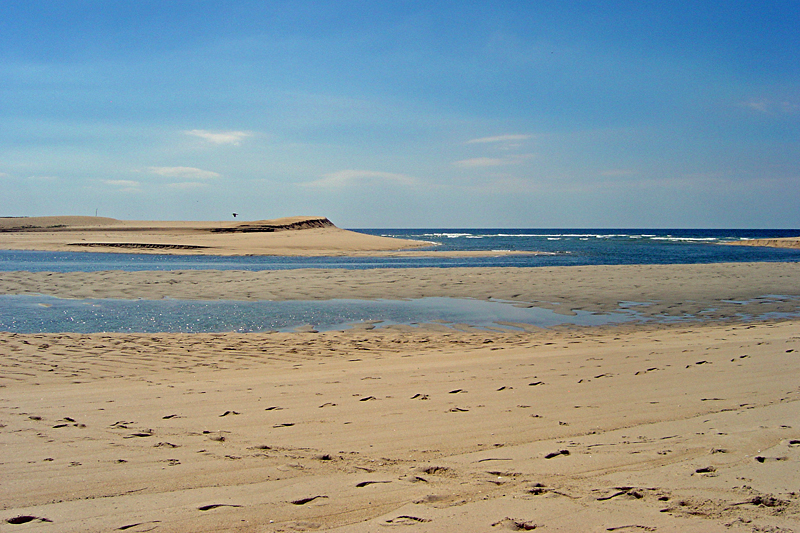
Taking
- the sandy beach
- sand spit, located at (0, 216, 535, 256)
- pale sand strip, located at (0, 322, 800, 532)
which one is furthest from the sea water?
sand spit, located at (0, 216, 535, 256)

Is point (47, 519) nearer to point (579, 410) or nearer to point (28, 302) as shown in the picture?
point (579, 410)

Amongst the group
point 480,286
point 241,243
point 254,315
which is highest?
point 241,243

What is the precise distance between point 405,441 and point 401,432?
249 mm

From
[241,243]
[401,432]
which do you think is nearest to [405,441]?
[401,432]

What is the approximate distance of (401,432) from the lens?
5.10 m

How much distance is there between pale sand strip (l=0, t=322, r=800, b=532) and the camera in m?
3.48

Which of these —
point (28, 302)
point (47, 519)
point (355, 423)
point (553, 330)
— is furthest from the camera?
point (28, 302)

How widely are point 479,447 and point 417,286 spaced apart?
48.3 feet

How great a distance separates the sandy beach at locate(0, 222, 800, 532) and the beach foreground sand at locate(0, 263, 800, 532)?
0.07ft

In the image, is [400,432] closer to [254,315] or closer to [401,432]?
[401,432]

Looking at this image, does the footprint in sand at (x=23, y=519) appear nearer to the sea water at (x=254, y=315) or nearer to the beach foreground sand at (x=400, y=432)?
the beach foreground sand at (x=400, y=432)

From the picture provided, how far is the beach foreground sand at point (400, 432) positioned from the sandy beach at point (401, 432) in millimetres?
21

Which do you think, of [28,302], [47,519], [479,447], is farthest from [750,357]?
[28,302]

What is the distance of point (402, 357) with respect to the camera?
9000 mm
